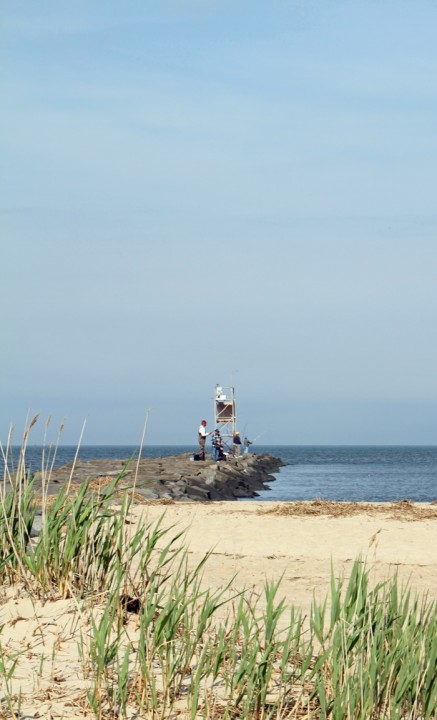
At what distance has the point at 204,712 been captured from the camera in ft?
14.5

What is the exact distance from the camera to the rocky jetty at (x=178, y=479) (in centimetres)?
2194

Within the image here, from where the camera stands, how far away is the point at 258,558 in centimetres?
1184

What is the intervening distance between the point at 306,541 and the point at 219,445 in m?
26.0

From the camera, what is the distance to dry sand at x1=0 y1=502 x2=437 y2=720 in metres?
4.89

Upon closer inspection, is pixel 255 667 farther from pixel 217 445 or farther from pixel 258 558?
pixel 217 445

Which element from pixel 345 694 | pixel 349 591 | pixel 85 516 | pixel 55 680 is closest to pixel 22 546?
pixel 85 516

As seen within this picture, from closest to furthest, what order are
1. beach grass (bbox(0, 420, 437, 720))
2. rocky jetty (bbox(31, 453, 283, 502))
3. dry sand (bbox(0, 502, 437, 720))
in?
1. beach grass (bbox(0, 420, 437, 720))
2. dry sand (bbox(0, 502, 437, 720))
3. rocky jetty (bbox(31, 453, 283, 502))

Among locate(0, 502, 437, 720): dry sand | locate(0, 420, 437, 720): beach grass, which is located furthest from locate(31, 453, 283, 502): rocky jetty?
locate(0, 420, 437, 720): beach grass

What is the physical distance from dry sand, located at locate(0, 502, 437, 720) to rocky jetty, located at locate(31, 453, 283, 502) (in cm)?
309

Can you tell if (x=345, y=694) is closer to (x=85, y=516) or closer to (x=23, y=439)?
(x=85, y=516)

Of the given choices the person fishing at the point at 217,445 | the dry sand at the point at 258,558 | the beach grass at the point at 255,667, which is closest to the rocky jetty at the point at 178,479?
the person fishing at the point at 217,445

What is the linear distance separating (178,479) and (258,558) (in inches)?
584

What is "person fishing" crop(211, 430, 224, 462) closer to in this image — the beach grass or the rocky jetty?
the rocky jetty

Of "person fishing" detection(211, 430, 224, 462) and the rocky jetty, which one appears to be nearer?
the rocky jetty
